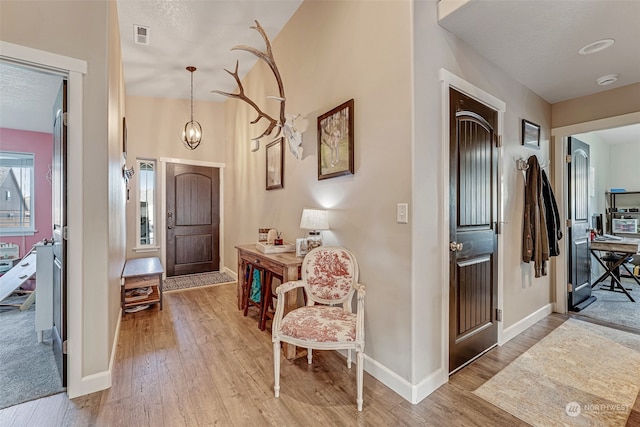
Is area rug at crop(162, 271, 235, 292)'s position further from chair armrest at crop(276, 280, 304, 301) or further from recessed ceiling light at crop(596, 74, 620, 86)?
recessed ceiling light at crop(596, 74, 620, 86)

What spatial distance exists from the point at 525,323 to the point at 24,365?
4.54 m

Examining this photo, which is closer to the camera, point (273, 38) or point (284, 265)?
point (284, 265)

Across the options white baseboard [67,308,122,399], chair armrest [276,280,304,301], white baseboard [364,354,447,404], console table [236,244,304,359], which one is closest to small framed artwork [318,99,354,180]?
console table [236,244,304,359]

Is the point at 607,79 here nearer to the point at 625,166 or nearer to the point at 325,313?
the point at 325,313

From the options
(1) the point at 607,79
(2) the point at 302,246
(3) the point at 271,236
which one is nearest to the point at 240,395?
(2) the point at 302,246

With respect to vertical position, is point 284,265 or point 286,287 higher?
point 284,265

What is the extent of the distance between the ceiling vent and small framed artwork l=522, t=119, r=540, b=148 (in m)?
4.33

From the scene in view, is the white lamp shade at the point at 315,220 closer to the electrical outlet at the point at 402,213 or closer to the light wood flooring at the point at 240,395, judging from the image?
the electrical outlet at the point at 402,213

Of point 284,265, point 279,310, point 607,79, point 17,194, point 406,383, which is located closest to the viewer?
point 406,383

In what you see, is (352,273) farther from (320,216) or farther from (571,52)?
(571,52)

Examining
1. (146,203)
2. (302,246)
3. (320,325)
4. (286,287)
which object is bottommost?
(320,325)

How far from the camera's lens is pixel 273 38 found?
12.2 ft

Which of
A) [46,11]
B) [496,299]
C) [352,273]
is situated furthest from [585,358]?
[46,11]

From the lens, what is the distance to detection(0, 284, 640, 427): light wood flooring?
170 centimetres
